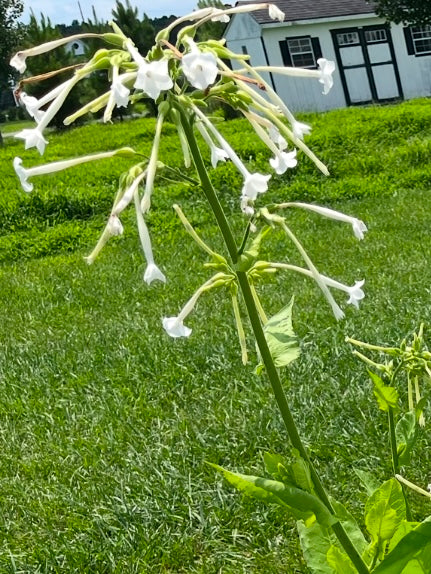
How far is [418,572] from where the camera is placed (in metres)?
1.45

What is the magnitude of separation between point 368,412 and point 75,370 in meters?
1.77

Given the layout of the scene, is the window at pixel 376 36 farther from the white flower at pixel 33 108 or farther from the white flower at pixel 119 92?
the white flower at pixel 119 92

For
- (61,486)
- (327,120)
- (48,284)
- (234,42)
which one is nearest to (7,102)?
(234,42)

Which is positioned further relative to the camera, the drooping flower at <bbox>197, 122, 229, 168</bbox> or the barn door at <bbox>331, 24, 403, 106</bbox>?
the barn door at <bbox>331, 24, 403, 106</bbox>

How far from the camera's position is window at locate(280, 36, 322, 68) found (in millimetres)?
23844

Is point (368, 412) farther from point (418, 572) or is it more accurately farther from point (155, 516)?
point (418, 572)

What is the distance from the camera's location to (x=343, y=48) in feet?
81.4

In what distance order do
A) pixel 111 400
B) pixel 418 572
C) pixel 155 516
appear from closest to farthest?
pixel 418 572
pixel 155 516
pixel 111 400

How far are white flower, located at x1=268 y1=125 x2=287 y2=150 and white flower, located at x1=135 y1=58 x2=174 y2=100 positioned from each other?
25cm

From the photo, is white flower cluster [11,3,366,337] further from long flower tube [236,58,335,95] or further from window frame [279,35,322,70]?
window frame [279,35,322,70]

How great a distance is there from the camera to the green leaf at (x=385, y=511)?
1.45m

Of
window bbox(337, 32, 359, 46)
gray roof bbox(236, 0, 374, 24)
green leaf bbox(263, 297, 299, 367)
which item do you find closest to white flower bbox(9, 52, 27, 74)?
green leaf bbox(263, 297, 299, 367)

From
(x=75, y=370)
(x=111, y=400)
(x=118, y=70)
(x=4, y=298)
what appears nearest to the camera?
(x=118, y=70)

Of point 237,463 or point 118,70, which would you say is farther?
point 237,463
